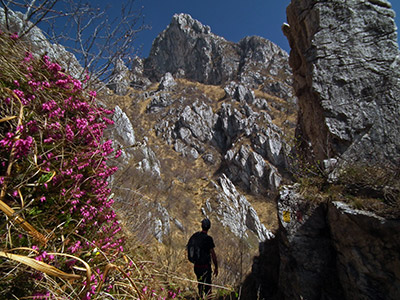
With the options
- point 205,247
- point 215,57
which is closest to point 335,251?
point 205,247

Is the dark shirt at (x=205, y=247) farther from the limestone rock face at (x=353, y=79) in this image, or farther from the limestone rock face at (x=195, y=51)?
the limestone rock face at (x=195, y=51)

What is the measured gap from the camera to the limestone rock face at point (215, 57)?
178ft

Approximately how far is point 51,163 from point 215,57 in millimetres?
66929

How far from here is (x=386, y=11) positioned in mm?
5004

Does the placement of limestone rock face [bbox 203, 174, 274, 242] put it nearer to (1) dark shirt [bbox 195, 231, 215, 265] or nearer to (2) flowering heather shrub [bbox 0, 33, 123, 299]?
(1) dark shirt [bbox 195, 231, 215, 265]

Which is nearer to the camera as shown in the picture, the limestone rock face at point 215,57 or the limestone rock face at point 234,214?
the limestone rock face at point 234,214

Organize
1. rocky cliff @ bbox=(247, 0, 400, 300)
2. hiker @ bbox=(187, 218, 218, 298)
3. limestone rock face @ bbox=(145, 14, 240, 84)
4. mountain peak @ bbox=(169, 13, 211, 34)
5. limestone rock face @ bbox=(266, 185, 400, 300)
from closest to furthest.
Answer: limestone rock face @ bbox=(266, 185, 400, 300) < rocky cliff @ bbox=(247, 0, 400, 300) < hiker @ bbox=(187, 218, 218, 298) < limestone rock face @ bbox=(145, 14, 240, 84) < mountain peak @ bbox=(169, 13, 211, 34)

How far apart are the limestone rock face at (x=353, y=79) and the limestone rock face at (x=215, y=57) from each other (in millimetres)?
48288

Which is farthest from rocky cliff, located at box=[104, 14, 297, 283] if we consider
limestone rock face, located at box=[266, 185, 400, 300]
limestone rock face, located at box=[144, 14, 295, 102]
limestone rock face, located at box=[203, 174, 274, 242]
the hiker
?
limestone rock face, located at box=[266, 185, 400, 300]

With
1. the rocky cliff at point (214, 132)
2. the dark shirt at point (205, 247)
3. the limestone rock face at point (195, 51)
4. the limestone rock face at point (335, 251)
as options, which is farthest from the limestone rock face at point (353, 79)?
the limestone rock face at point (195, 51)

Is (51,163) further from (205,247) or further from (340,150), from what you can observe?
(340,150)

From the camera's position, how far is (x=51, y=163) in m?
1.13

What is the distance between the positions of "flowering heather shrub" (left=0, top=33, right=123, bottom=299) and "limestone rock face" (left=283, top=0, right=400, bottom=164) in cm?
449

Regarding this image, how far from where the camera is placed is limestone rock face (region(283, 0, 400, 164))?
4.25 m
